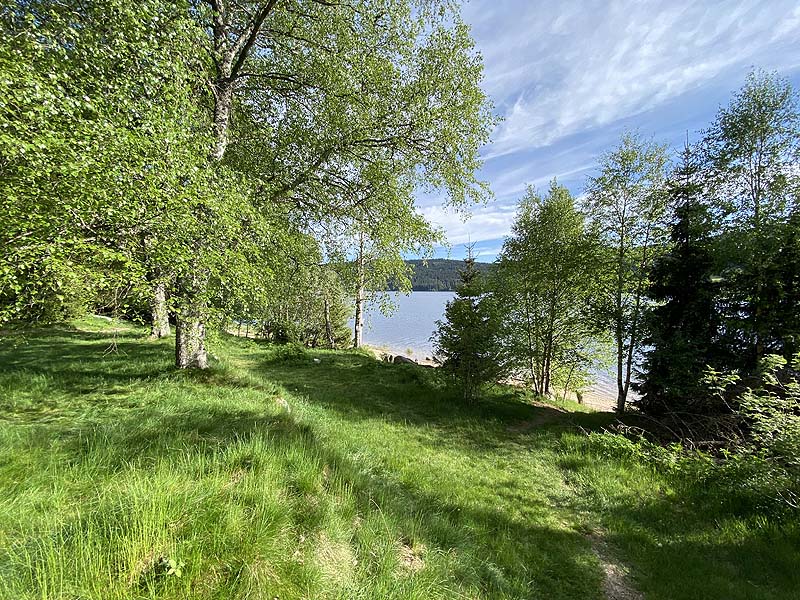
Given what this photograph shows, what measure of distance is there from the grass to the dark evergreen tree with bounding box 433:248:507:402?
2286 mm

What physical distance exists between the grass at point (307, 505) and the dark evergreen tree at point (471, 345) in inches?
90.0

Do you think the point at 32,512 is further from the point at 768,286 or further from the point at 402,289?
the point at 768,286

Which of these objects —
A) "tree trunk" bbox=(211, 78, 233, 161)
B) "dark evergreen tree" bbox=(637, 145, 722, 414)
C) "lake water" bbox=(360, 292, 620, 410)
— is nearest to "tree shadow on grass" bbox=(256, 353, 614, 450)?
"dark evergreen tree" bbox=(637, 145, 722, 414)

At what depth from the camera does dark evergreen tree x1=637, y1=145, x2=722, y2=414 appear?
9.73m

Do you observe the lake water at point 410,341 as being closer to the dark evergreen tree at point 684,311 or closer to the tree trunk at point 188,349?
the dark evergreen tree at point 684,311

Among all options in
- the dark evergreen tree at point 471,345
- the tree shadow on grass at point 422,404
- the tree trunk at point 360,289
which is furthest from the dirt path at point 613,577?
the tree trunk at point 360,289

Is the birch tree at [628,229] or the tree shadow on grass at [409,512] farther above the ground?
the birch tree at [628,229]

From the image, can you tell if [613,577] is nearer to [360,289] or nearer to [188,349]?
[188,349]

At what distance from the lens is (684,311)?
10539 mm

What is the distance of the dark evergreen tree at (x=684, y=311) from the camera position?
9.73m

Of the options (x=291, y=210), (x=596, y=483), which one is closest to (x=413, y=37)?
(x=291, y=210)

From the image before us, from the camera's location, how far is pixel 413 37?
8805mm

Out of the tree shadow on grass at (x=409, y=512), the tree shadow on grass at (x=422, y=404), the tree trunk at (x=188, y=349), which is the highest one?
the tree trunk at (x=188, y=349)

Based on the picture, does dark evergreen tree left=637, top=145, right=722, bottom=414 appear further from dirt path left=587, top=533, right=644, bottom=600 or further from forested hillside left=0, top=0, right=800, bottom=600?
dirt path left=587, top=533, right=644, bottom=600
